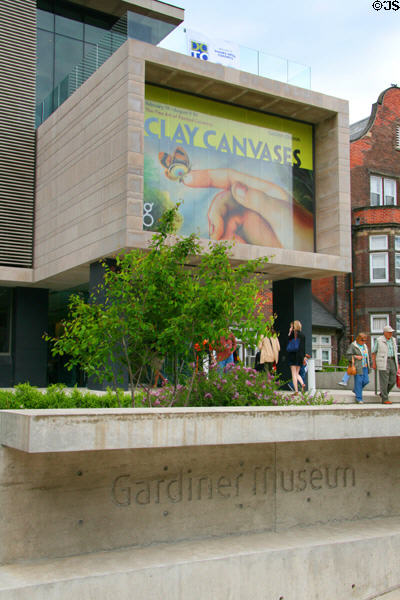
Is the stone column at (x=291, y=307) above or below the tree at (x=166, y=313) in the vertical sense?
above

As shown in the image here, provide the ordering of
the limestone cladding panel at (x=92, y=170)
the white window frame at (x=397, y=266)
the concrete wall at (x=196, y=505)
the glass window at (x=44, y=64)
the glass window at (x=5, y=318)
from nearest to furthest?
the concrete wall at (x=196, y=505), the limestone cladding panel at (x=92, y=170), the glass window at (x=5, y=318), the glass window at (x=44, y=64), the white window frame at (x=397, y=266)

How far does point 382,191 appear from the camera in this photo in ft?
125

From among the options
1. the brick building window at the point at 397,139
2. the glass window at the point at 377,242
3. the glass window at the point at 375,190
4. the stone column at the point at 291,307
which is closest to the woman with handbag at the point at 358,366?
the stone column at the point at 291,307

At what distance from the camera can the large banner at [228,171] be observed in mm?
21516

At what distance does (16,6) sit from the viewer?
25.8 metres

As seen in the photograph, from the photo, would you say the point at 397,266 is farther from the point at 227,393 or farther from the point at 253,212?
the point at 227,393

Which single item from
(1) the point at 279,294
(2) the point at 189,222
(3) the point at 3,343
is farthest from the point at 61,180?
(1) the point at 279,294

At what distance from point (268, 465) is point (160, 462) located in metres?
1.20

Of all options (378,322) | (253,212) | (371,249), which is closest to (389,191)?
(371,249)

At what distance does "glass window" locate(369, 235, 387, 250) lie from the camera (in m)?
35.7

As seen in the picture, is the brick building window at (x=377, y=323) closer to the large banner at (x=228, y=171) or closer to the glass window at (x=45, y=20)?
the large banner at (x=228, y=171)

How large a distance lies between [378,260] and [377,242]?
952 mm

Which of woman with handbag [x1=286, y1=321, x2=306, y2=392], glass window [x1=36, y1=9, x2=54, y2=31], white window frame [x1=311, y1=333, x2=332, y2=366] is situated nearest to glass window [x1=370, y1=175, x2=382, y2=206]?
white window frame [x1=311, y1=333, x2=332, y2=366]

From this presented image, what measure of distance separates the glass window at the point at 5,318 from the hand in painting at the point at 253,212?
8.92m
